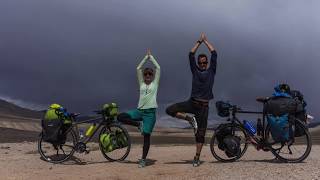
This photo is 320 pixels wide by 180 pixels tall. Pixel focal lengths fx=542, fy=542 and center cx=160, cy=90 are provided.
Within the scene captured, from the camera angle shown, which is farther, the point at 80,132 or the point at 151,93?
the point at 80,132

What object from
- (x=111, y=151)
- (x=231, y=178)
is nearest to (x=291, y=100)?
(x=231, y=178)

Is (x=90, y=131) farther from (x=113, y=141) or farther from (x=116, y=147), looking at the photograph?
(x=116, y=147)

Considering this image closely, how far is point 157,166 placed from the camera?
10719mm

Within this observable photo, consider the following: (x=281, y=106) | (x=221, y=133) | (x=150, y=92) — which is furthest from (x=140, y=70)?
(x=281, y=106)

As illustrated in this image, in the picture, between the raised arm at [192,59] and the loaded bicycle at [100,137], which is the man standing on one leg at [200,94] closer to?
the raised arm at [192,59]

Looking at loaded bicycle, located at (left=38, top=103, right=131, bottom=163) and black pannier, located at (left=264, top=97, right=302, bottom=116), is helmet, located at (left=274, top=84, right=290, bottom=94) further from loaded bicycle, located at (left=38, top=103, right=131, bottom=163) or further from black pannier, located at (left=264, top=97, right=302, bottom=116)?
loaded bicycle, located at (left=38, top=103, right=131, bottom=163)

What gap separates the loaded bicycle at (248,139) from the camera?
1084 cm

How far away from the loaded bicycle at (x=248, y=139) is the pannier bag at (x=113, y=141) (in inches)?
76.0

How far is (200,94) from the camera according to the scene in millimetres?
10578

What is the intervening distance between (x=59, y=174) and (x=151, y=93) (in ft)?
7.89

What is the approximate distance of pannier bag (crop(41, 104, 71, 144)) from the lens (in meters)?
12.0

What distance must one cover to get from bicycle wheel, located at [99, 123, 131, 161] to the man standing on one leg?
1.48m

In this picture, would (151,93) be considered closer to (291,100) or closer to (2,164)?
(291,100)

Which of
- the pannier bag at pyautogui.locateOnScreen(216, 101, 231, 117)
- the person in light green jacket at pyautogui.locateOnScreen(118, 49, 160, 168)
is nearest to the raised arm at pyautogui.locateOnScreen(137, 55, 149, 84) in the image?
the person in light green jacket at pyautogui.locateOnScreen(118, 49, 160, 168)
